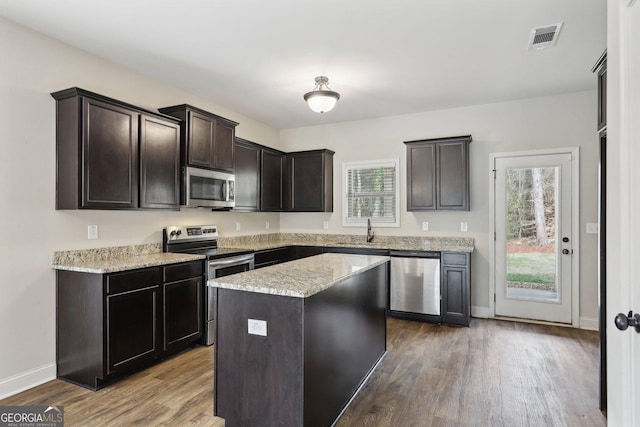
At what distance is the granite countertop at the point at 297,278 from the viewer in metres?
1.92

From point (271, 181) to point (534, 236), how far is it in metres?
3.62

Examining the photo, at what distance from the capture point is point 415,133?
5109 mm

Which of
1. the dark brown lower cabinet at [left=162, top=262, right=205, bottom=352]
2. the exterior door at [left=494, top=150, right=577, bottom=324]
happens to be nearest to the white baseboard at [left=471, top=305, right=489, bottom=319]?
the exterior door at [left=494, top=150, right=577, bottom=324]

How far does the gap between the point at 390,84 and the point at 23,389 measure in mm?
4311

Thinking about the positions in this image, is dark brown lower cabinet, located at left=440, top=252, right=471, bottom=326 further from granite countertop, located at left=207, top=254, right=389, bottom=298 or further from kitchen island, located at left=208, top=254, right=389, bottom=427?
kitchen island, located at left=208, top=254, right=389, bottom=427

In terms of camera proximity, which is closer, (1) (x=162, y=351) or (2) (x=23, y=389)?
(2) (x=23, y=389)

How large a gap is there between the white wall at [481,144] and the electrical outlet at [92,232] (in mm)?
3271

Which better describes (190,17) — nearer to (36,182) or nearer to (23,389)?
(36,182)

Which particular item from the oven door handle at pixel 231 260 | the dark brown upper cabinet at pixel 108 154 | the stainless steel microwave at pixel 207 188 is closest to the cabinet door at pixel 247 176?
the stainless steel microwave at pixel 207 188

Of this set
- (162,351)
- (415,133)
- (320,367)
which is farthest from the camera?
(415,133)

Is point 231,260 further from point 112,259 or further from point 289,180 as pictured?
point 289,180
